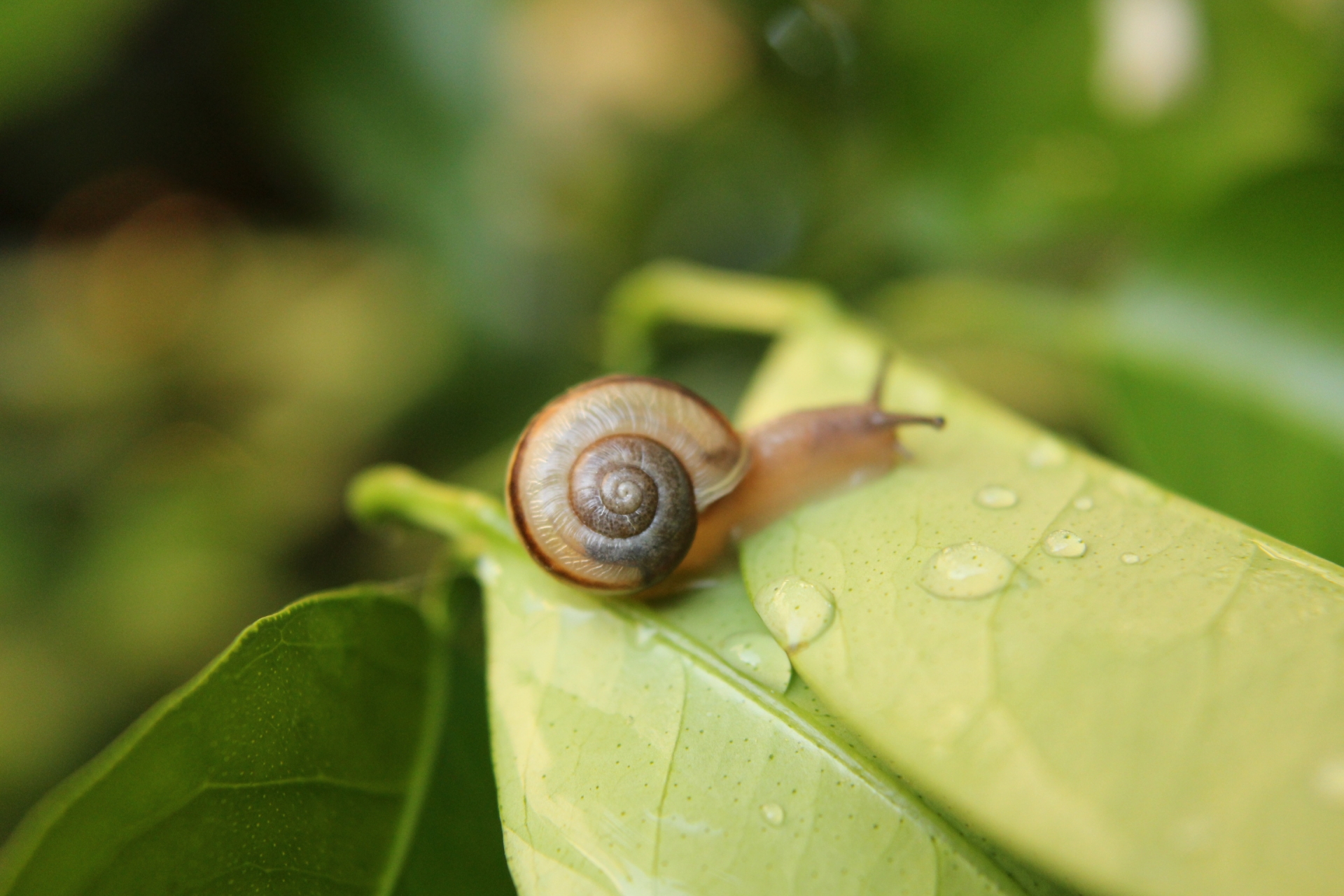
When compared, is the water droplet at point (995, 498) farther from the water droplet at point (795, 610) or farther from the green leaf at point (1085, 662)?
the water droplet at point (795, 610)

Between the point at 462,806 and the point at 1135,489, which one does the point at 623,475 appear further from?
the point at 1135,489

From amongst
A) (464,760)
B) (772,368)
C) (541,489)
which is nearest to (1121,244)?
(772,368)

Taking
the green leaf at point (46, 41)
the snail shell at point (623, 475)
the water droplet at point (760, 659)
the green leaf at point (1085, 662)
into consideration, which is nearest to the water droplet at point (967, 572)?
the green leaf at point (1085, 662)

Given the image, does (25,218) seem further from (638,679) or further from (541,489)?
(638,679)

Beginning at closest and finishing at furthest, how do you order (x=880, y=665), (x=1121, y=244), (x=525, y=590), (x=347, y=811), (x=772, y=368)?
(x=880, y=665) → (x=347, y=811) → (x=525, y=590) → (x=772, y=368) → (x=1121, y=244)

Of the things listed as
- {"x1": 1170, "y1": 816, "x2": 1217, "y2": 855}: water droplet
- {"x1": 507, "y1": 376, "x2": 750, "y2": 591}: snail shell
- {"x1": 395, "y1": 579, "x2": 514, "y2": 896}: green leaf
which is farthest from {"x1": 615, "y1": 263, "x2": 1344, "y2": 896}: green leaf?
{"x1": 395, "y1": 579, "x2": 514, "y2": 896}: green leaf

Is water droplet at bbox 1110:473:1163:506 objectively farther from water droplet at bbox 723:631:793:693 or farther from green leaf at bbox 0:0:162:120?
green leaf at bbox 0:0:162:120

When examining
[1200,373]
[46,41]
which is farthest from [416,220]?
[1200,373]
